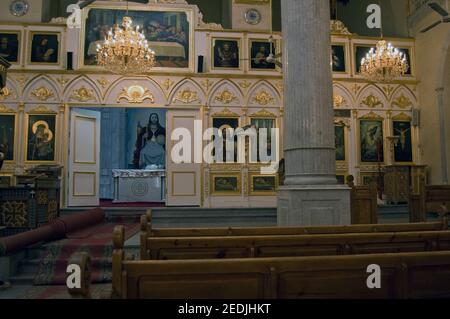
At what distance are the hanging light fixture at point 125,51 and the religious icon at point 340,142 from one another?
580 centimetres

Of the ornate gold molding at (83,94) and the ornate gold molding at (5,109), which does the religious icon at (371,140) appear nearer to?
the ornate gold molding at (83,94)

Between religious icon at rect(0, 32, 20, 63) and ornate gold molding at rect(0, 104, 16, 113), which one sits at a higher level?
religious icon at rect(0, 32, 20, 63)

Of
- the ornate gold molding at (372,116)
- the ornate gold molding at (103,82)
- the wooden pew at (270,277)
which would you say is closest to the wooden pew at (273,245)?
the wooden pew at (270,277)

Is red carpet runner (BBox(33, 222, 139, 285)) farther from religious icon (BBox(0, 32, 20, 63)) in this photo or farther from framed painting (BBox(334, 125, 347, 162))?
framed painting (BBox(334, 125, 347, 162))

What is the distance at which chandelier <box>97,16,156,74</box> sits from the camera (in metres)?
8.48

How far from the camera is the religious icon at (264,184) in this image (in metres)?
10.6

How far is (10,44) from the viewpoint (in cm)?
1017

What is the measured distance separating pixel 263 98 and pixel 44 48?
626 centimetres

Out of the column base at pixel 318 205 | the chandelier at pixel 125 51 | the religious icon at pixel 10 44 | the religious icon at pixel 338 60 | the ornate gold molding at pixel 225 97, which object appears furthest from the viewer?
the religious icon at pixel 338 60

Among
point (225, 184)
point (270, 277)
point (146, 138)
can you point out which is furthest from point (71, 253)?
point (146, 138)

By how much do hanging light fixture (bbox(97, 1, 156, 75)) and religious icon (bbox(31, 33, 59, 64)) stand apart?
2.31 meters

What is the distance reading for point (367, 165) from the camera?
11.0 meters

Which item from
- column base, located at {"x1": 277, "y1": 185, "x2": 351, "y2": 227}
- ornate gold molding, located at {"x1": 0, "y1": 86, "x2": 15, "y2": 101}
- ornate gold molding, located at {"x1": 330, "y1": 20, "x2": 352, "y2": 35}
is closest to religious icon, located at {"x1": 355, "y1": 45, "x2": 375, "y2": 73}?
ornate gold molding, located at {"x1": 330, "y1": 20, "x2": 352, "y2": 35}
